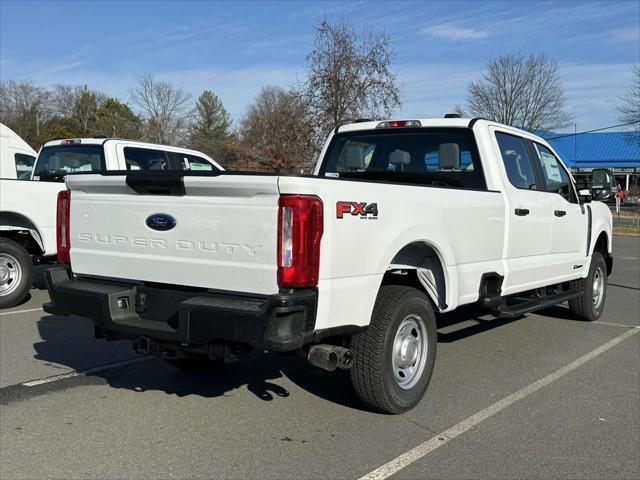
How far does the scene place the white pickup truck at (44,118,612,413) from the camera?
135 inches

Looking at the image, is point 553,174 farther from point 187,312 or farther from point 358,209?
Answer: point 187,312

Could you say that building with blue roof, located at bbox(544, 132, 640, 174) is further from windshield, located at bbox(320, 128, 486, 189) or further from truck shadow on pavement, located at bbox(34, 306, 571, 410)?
truck shadow on pavement, located at bbox(34, 306, 571, 410)

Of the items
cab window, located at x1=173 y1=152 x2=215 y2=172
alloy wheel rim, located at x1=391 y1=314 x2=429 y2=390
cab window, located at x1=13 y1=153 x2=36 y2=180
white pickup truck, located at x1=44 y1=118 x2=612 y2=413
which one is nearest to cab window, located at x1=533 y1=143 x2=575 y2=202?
white pickup truck, located at x1=44 y1=118 x2=612 y2=413

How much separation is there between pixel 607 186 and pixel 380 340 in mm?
4564

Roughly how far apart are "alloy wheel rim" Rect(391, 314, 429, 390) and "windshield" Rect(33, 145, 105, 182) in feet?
18.9

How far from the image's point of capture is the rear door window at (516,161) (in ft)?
19.1

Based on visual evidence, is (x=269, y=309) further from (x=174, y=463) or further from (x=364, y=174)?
(x=364, y=174)

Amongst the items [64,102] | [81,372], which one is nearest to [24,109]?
[64,102]

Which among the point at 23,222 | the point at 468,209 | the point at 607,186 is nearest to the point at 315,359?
the point at 468,209

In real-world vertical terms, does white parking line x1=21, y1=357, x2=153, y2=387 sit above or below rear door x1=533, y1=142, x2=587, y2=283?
below

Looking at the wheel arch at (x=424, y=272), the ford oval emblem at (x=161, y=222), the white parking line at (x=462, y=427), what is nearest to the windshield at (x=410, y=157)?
the wheel arch at (x=424, y=272)

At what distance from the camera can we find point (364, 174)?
6.15 meters

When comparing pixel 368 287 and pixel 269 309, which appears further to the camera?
pixel 368 287

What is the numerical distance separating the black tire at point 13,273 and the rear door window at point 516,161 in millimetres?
6099
